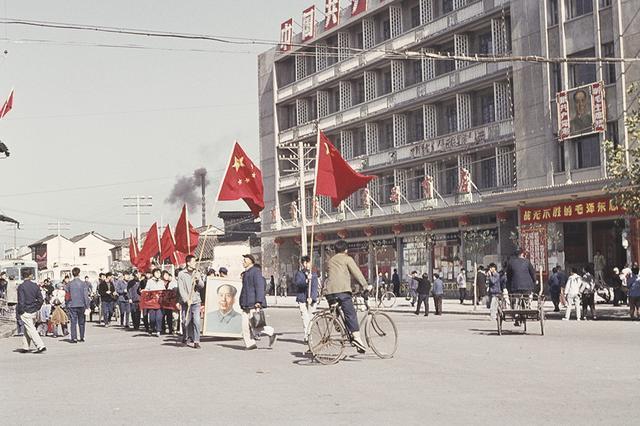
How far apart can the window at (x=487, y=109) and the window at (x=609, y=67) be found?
7908 mm

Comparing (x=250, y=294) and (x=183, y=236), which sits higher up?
(x=183, y=236)

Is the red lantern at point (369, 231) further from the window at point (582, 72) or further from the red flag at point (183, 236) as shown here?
the red flag at point (183, 236)

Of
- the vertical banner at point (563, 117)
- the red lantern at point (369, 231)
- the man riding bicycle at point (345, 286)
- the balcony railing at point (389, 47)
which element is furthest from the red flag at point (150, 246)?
the man riding bicycle at point (345, 286)

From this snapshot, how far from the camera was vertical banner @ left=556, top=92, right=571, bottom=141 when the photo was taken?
3855 centimetres

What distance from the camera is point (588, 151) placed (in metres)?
38.6

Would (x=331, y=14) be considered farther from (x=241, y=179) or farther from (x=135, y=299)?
(x=241, y=179)

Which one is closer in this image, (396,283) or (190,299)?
(190,299)

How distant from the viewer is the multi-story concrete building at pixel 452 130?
3841 centimetres

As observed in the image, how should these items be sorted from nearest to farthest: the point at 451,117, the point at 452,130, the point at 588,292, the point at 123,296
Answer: the point at 588,292, the point at 123,296, the point at 452,130, the point at 451,117

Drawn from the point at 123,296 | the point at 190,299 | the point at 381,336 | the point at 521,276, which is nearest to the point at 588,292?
the point at 521,276

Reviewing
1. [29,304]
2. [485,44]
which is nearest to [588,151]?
[485,44]

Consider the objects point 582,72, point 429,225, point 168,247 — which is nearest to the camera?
point 582,72

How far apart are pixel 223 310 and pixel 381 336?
21.0 feet

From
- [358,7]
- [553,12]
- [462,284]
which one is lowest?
[462,284]
